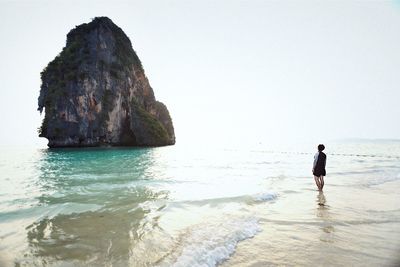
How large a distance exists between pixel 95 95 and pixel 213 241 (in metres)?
61.2

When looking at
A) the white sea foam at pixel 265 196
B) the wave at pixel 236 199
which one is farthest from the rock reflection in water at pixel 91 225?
the white sea foam at pixel 265 196

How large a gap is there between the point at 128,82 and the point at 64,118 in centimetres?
1823

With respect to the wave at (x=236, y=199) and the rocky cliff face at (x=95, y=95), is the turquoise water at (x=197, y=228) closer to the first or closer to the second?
the wave at (x=236, y=199)

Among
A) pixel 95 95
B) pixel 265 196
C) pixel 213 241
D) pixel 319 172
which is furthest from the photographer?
pixel 95 95

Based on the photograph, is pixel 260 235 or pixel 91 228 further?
pixel 91 228

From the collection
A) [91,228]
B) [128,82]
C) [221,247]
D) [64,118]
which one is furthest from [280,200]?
[128,82]

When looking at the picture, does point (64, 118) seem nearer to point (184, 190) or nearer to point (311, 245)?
point (184, 190)

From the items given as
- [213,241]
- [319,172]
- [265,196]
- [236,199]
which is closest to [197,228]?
A: [213,241]

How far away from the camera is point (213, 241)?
→ 524 cm

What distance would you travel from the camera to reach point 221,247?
488cm

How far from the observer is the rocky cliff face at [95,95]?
190 feet

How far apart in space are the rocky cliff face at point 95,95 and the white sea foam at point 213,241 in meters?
57.3

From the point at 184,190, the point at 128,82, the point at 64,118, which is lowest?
the point at 184,190

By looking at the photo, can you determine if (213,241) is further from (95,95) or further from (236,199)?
(95,95)
